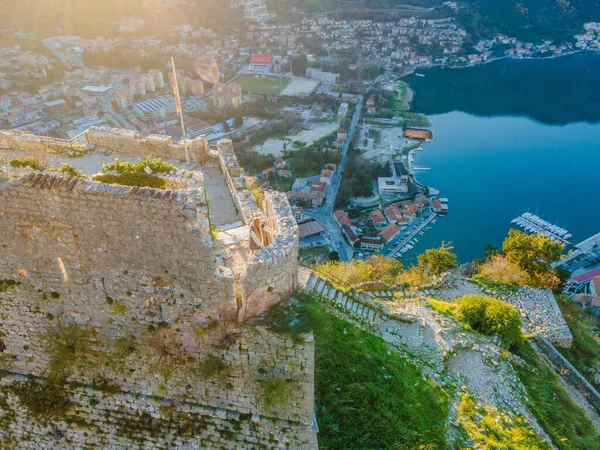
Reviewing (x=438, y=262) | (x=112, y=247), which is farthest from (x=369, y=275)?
(x=112, y=247)

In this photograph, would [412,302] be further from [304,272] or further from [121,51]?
[121,51]

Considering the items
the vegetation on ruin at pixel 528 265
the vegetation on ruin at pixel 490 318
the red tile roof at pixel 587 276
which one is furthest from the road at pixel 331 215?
the vegetation on ruin at pixel 490 318

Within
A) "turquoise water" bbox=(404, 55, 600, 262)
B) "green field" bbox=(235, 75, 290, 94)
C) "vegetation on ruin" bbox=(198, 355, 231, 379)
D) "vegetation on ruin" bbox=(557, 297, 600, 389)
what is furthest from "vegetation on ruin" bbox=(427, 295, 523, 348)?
"green field" bbox=(235, 75, 290, 94)

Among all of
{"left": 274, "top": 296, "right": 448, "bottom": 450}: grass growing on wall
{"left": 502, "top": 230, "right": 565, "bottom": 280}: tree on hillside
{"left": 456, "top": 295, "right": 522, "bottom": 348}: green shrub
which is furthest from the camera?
{"left": 502, "top": 230, "right": 565, "bottom": 280}: tree on hillside

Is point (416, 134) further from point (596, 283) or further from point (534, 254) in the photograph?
point (534, 254)

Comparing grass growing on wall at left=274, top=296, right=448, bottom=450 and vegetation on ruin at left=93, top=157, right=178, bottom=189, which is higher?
vegetation on ruin at left=93, top=157, right=178, bottom=189

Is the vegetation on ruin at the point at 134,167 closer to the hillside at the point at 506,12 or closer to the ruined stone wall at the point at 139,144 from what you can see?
the ruined stone wall at the point at 139,144

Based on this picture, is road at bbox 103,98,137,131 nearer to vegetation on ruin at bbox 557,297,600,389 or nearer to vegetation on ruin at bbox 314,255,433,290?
vegetation on ruin at bbox 314,255,433,290

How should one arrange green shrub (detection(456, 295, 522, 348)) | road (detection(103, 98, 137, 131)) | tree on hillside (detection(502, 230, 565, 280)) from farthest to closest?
road (detection(103, 98, 137, 131)) < tree on hillside (detection(502, 230, 565, 280)) < green shrub (detection(456, 295, 522, 348))
